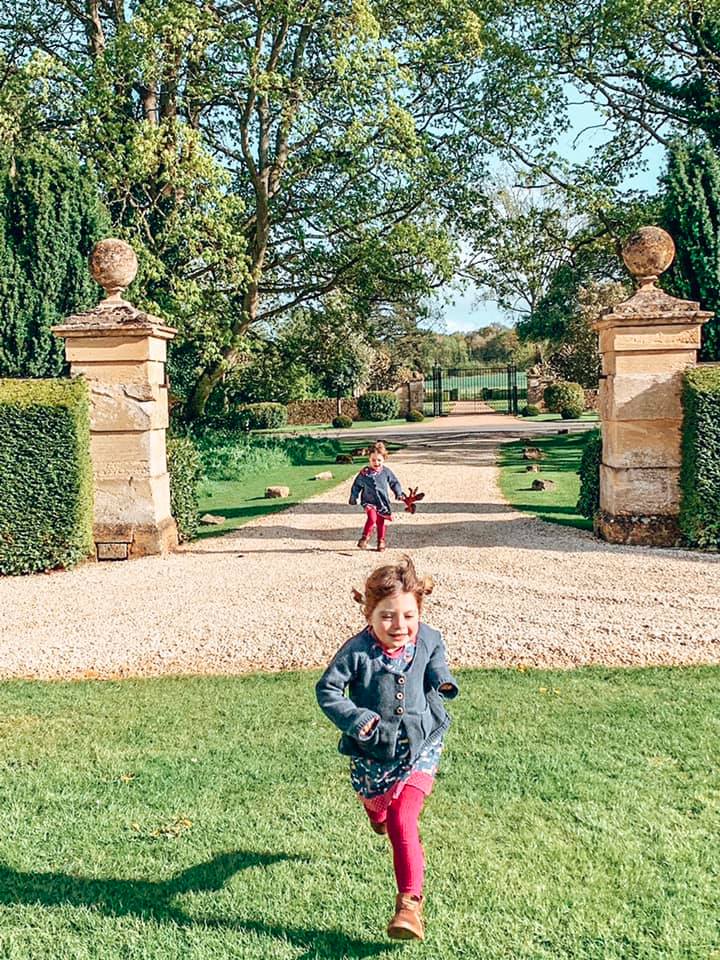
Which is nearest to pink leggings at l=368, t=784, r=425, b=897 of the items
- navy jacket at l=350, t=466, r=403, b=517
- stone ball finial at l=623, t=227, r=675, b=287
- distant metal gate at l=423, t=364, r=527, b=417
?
navy jacket at l=350, t=466, r=403, b=517

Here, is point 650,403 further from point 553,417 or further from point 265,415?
point 553,417

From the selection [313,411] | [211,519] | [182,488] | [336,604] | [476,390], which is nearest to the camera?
[336,604]

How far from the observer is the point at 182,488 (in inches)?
423

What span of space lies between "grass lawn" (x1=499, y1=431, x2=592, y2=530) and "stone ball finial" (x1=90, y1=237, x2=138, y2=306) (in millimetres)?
5546

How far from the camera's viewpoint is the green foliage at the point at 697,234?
36.5 feet

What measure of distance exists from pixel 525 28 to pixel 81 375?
15.4m

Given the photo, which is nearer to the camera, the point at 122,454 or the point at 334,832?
the point at 334,832

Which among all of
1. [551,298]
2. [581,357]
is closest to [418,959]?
[551,298]

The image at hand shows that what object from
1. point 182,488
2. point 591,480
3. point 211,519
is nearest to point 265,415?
point 211,519

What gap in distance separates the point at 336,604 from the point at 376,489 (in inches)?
101

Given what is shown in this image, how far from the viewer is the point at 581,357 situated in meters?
40.5

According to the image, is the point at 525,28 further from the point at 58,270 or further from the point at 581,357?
the point at 581,357

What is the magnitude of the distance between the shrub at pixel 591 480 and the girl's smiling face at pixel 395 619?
8.20m

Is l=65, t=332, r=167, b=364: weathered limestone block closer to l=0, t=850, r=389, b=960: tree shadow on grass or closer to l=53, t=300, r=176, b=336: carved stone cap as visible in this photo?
l=53, t=300, r=176, b=336: carved stone cap
